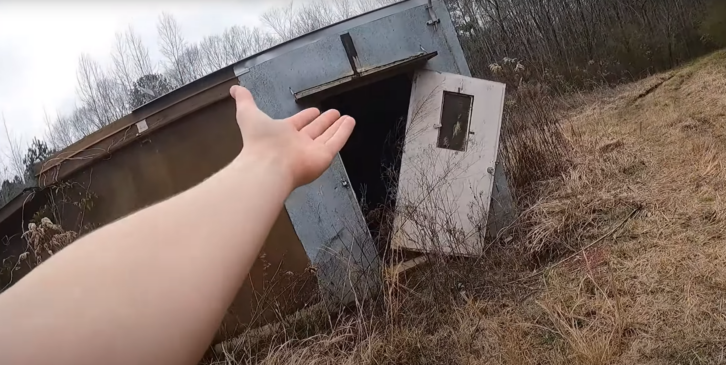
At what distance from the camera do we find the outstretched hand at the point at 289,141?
1007 millimetres

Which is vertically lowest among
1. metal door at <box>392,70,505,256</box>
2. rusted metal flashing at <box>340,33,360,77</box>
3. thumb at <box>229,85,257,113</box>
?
metal door at <box>392,70,505,256</box>

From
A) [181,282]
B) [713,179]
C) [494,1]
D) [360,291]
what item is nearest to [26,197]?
[360,291]

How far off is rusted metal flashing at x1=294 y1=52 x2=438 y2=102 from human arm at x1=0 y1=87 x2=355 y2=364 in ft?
13.8

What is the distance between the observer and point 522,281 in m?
4.89

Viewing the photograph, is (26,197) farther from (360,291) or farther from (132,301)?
(132,301)

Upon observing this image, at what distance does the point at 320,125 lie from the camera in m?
1.19

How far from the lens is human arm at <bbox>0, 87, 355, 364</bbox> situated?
65 centimetres

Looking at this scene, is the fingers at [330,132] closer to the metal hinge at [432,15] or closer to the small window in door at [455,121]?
the small window in door at [455,121]

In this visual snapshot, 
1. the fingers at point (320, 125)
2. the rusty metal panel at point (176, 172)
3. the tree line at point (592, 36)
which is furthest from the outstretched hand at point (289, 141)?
the tree line at point (592, 36)

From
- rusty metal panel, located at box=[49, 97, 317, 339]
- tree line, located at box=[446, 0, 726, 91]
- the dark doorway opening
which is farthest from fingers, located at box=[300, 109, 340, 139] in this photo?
tree line, located at box=[446, 0, 726, 91]

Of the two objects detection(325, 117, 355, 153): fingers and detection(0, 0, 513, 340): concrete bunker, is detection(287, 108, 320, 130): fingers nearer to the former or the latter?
detection(325, 117, 355, 153): fingers

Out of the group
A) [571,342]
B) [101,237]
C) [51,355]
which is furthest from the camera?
[571,342]

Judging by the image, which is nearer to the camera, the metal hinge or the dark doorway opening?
the metal hinge

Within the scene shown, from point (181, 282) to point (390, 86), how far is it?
6.76 m
